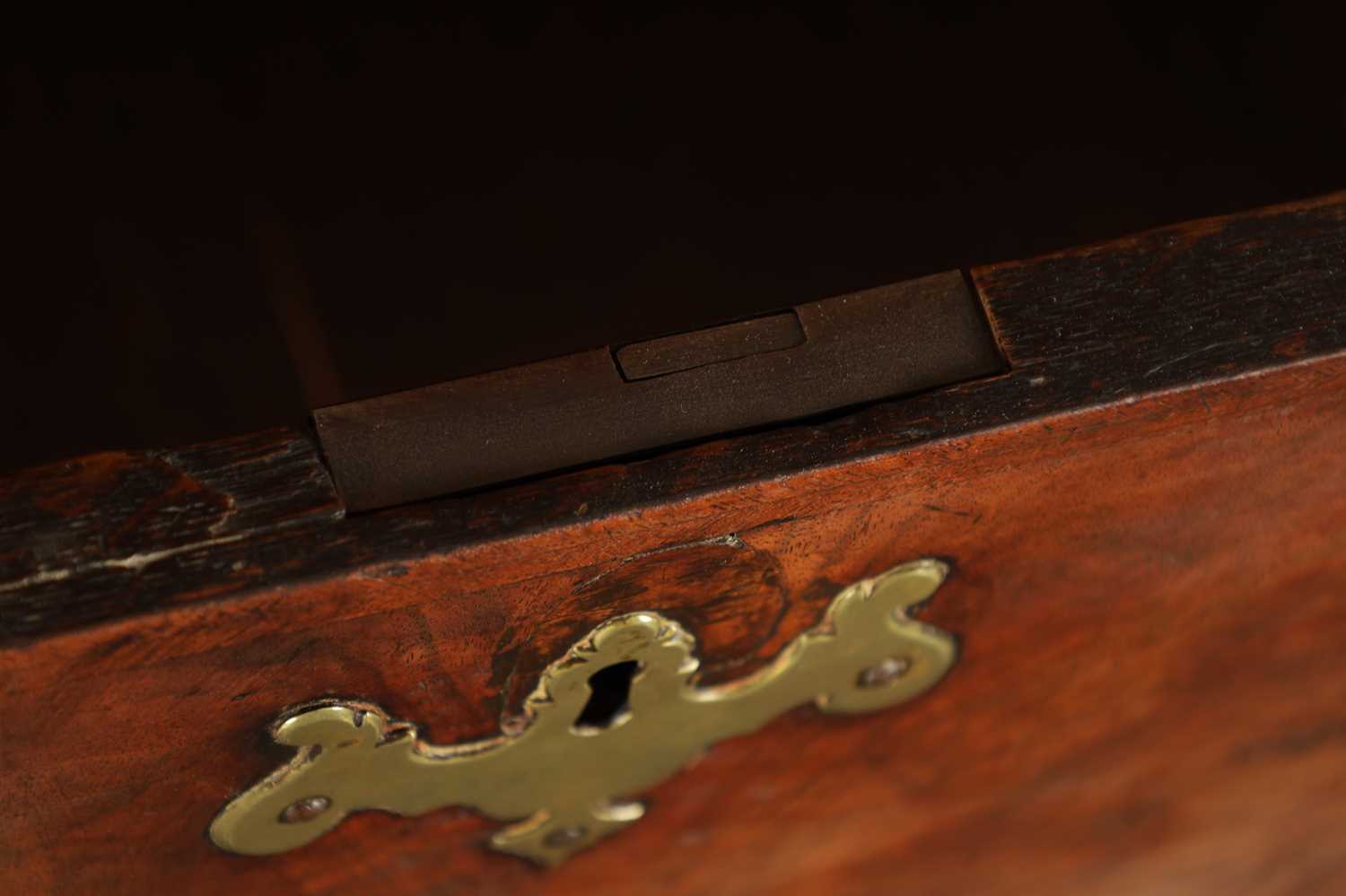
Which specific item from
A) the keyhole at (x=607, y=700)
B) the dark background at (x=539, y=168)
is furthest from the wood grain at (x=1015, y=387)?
the dark background at (x=539, y=168)

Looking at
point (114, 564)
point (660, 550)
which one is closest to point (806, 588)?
point (660, 550)

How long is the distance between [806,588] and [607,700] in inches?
4.3

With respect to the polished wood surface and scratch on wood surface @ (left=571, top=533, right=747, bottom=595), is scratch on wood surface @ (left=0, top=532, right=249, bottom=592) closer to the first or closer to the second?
the polished wood surface

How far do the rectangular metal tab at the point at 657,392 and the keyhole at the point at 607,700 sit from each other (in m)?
0.14

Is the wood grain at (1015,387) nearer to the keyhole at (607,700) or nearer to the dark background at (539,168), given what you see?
the keyhole at (607,700)

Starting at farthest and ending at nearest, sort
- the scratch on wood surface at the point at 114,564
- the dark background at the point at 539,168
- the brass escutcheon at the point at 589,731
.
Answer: the dark background at the point at 539,168, the brass escutcheon at the point at 589,731, the scratch on wood surface at the point at 114,564

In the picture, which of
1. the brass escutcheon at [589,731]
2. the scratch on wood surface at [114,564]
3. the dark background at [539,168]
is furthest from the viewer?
the dark background at [539,168]

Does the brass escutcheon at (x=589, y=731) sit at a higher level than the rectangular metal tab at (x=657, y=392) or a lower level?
lower

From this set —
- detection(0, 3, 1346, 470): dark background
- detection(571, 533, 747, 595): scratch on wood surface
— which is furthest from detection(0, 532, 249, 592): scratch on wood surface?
detection(0, 3, 1346, 470): dark background

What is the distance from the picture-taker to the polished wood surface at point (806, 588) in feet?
1.56

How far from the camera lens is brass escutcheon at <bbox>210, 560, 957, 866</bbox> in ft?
1.82

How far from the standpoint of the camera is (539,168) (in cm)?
92

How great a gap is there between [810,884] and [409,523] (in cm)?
48

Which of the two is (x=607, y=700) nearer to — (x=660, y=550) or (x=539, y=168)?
(x=660, y=550)
